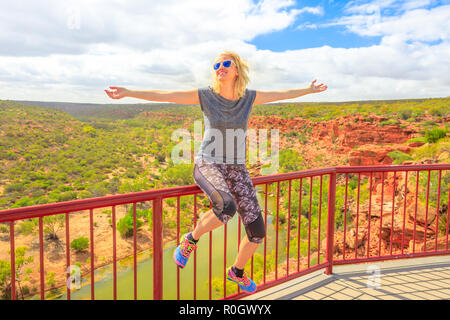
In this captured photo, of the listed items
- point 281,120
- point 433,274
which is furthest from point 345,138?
point 433,274

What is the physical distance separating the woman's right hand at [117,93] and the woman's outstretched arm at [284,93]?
0.91 metres

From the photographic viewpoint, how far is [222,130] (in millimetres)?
2232

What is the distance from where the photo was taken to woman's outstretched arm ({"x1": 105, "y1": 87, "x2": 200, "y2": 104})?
6.99 ft

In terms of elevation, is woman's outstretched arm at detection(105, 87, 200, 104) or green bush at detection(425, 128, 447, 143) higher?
woman's outstretched arm at detection(105, 87, 200, 104)

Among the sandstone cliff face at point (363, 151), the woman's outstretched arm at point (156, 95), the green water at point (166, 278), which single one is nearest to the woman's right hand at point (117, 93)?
the woman's outstretched arm at point (156, 95)

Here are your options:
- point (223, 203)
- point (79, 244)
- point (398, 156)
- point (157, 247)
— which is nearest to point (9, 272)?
point (79, 244)

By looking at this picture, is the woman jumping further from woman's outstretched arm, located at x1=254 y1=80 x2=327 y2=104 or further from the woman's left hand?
the woman's left hand

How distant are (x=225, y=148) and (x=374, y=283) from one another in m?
2.21

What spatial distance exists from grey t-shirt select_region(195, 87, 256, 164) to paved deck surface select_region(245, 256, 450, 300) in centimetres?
145

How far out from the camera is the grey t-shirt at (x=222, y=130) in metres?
2.23

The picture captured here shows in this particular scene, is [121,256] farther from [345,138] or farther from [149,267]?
[345,138]

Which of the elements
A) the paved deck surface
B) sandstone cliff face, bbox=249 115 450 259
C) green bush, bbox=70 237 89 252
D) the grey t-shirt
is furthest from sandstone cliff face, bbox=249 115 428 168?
the grey t-shirt

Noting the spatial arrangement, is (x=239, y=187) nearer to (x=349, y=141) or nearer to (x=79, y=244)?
(x=79, y=244)
